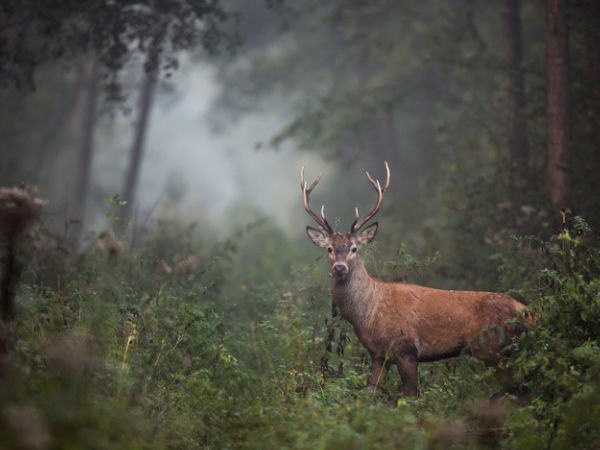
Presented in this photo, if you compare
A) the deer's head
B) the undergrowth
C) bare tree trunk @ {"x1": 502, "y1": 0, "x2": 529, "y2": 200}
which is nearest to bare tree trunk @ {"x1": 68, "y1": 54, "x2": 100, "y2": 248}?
bare tree trunk @ {"x1": 502, "y1": 0, "x2": 529, "y2": 200}

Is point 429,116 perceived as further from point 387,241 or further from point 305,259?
point 387,241

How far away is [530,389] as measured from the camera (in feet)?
23.2

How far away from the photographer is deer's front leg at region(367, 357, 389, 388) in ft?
26.2

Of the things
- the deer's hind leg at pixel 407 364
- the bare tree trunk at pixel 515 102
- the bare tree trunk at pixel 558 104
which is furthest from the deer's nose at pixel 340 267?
the bare tree trunk at pixel 515 102

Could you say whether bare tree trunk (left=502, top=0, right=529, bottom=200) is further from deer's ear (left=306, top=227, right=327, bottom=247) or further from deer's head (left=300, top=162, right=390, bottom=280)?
deer's ear (left=306, top=227, right=327, bottom=247)

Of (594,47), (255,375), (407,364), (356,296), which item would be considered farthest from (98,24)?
(407,364)

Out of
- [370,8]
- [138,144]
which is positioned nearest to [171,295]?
[370,8]

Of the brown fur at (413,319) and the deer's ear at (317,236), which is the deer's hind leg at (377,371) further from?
the deer's ear at (317,236)

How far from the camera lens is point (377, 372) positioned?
26.4 feet

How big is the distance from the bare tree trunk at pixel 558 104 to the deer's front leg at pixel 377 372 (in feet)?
15.0

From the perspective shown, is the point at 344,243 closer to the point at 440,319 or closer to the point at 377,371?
the point at 440,319

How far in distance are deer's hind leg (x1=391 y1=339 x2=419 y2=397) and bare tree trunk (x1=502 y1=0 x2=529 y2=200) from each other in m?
5.34

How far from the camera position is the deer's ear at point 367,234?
8.98 m

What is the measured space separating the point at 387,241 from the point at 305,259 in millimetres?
5631
